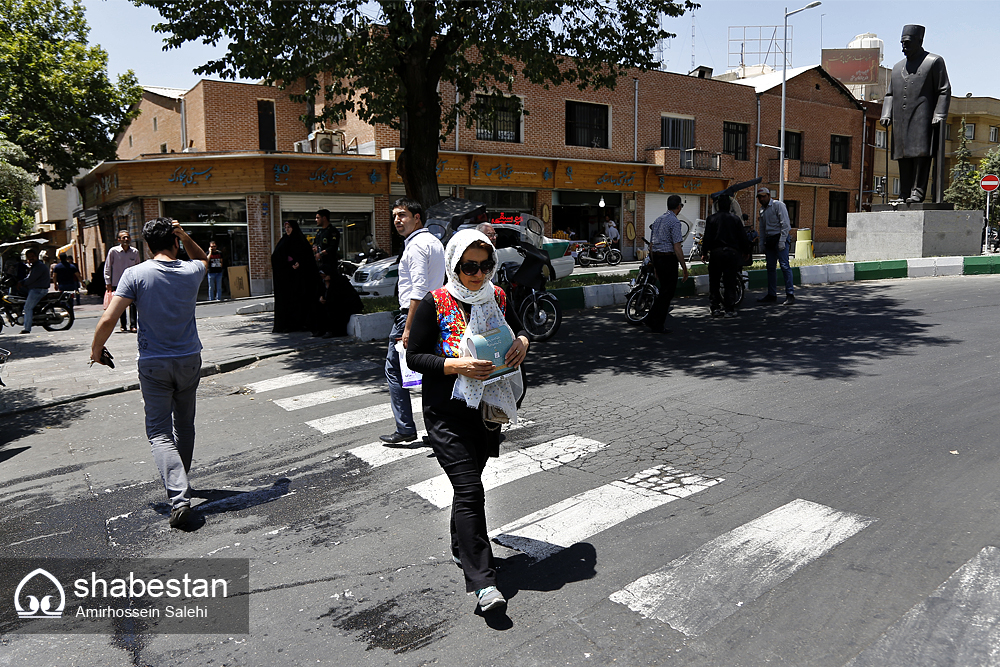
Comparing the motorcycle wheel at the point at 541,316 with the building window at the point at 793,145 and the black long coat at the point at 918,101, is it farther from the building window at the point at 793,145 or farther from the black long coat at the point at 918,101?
the building window at the point at 793,145

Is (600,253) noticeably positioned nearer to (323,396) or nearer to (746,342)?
(746,342)

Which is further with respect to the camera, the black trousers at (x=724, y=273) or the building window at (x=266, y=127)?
the building window at (x=266, y=127)

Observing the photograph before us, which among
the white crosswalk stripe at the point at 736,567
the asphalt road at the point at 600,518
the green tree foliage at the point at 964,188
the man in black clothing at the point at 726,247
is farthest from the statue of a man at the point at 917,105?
the green tree foliage at the point at 964,188

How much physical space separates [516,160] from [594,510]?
26.6m

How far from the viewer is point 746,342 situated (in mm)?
9258

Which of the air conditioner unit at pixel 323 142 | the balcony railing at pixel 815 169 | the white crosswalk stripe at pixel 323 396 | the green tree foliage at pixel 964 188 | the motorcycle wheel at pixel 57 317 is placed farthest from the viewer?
the green tree foliage at pixel 964 188

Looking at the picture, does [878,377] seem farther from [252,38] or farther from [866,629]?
[252,38]

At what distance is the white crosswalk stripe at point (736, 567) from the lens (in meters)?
3.23

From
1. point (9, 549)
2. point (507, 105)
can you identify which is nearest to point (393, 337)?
point (9, 549)

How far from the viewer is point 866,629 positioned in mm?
3043

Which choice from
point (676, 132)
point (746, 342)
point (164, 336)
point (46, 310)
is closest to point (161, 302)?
point (164, 336)

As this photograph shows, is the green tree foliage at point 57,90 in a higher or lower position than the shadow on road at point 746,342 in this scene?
higher

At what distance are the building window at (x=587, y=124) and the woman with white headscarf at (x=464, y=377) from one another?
29268 millimetres

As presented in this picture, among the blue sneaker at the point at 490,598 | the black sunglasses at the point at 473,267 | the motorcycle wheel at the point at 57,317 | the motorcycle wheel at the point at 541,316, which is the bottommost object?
the blue sneaker at the point at 490,598
